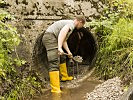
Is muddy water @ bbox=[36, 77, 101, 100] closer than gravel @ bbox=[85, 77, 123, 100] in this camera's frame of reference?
No

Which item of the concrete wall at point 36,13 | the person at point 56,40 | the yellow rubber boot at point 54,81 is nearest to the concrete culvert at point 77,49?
the concrete wall at point 36,13

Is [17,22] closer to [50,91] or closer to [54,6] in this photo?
[54,6]

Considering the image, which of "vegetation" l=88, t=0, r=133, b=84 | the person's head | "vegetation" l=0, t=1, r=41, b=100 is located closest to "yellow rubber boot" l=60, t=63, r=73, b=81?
"vegetation" l=88, t=0, r=133, b=84

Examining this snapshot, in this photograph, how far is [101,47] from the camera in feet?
22.8

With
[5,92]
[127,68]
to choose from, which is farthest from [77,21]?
[5,92]

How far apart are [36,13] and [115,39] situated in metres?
1.95

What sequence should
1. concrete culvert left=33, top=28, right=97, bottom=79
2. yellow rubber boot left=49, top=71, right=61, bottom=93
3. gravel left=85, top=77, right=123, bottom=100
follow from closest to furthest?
gravel left=85, top=77, right=123, bottom=100
yellow rubber boot left=49, top=71, right=61, bottom=93
concrete culvert left=33, top=28, right=97, bottom=79

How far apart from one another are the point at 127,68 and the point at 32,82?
6.72ft

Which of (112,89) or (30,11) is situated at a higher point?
(30,11)

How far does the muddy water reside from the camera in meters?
5.70

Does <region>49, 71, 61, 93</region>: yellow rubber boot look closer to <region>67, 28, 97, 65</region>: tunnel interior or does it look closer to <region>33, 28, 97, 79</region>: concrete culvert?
<region>33, 28, 97, 79</region>: concrete culvert

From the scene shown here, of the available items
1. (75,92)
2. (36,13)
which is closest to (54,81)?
(75,92)

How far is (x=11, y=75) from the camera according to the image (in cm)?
552

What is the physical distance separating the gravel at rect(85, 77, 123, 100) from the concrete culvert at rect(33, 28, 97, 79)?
157 cm
